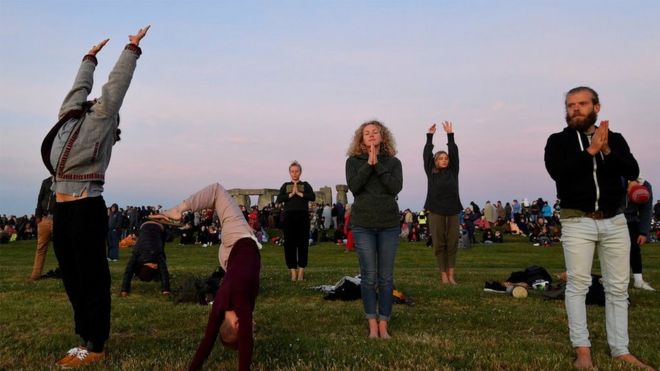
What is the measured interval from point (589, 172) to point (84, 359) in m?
4.78

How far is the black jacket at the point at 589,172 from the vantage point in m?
5.01

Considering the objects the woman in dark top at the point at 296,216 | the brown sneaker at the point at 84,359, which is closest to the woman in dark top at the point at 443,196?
the woman in dark top at the point at 296,216

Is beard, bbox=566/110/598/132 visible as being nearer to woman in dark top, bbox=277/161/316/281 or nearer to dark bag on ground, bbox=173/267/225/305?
dark bag on ground, bbox=173/267/225/305

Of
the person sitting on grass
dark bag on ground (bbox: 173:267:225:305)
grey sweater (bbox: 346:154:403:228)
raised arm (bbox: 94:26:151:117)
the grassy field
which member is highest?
raised arm (bbox: 94:26:151:117)

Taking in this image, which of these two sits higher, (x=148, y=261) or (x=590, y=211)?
(x=590, y=211)

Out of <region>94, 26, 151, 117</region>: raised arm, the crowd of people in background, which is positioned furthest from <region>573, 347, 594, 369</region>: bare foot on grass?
the crowd of people in background

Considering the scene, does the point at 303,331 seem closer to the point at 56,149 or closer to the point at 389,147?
the point at 389,147

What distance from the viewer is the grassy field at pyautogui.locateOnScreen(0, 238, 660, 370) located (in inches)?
201

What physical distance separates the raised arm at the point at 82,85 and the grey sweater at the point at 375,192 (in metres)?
2.86

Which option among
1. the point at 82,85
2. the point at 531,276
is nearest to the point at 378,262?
the point at 82,85

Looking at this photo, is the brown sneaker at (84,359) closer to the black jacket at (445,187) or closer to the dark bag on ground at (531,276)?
the black jacket at (445,187)

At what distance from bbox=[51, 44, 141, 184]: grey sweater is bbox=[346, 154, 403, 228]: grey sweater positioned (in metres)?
2.58

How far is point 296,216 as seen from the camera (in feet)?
37.7

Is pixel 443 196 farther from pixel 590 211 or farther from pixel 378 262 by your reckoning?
pixel 590 211
